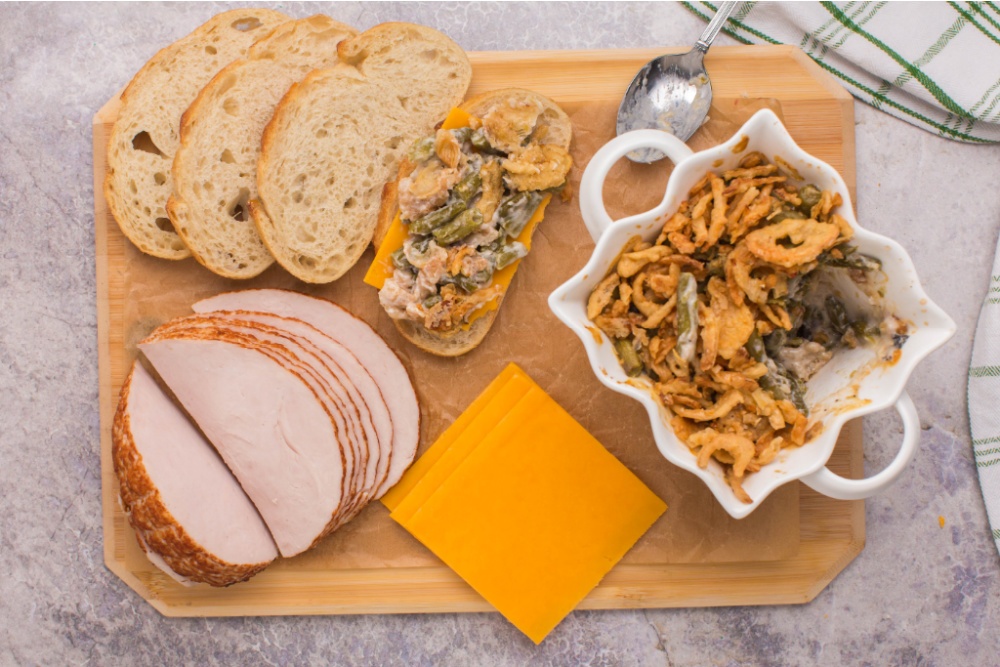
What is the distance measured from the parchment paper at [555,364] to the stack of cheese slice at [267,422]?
0.37 ft

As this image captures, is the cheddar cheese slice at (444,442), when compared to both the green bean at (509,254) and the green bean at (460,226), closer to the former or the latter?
the green bean at (509,254)

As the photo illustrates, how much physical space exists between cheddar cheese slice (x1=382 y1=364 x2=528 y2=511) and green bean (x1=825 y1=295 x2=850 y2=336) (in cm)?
113

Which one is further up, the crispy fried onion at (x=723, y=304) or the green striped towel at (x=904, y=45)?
the green striped towel at (x=904, y=45)

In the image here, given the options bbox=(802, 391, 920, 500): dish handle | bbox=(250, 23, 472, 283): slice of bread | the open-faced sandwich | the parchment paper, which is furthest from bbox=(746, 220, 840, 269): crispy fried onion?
bbox=(250, 23, 472, 283): slice of bread

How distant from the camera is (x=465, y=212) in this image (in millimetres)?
2826

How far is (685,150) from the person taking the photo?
252 centimetres

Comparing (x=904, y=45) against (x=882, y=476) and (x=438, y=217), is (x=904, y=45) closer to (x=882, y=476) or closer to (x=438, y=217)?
(x=882, y=476)

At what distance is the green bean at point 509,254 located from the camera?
9.46ft

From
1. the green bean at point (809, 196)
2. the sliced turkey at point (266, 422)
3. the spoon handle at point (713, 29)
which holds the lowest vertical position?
the sliced turkey at point (266, 422)

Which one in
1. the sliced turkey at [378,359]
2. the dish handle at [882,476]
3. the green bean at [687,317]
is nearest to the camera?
the dish handle at [882,476]

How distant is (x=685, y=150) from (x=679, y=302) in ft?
1.68

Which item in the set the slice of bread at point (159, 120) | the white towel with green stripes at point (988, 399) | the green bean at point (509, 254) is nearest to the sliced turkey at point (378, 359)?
the slice of bread at point (159, 120)

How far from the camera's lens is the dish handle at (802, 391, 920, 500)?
230cm

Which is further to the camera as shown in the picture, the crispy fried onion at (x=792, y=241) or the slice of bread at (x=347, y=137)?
the slice of bread at (x=347, y=137)
